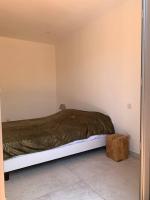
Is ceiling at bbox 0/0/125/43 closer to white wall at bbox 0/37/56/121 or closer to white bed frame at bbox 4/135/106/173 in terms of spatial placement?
white wall at bbox 0/37/56/121

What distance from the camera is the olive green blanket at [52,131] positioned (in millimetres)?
2594

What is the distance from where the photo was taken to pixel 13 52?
5.00 meters

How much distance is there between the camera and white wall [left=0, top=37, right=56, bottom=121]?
495 cm

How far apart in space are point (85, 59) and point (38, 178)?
277cm

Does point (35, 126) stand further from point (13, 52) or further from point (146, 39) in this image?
point (13, 52)

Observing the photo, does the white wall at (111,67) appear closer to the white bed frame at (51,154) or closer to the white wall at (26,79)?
the white bed frame at (51,154)

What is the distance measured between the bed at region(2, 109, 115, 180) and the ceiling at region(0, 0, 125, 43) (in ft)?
6.44

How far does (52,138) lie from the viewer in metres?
2.85

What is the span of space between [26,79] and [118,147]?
11.0 ft

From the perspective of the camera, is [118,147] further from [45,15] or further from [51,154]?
[45,15]

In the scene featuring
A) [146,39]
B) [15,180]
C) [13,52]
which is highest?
[13,52]

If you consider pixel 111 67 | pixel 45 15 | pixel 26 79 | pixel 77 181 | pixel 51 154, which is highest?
pixel 45 15

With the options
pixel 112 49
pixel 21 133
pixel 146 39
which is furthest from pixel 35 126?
pixel 146 39

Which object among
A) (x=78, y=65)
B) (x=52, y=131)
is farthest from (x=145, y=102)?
(x=78, y=65)
